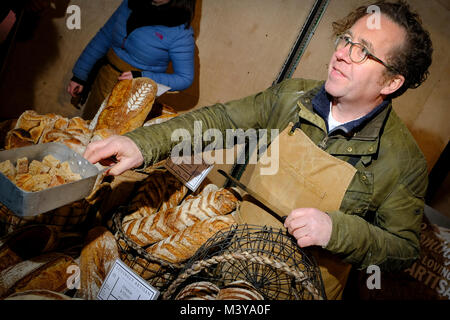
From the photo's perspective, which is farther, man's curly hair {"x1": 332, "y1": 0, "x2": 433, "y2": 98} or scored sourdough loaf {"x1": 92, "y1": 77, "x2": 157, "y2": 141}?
scored sourdough loaf {"x1": 92, "y1": 77, "x2": 157, "y2": 141}

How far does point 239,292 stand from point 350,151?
0.92 metres

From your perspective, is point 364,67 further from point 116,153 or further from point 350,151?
point 116,153

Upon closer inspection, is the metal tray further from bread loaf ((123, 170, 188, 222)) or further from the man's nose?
the man's nose

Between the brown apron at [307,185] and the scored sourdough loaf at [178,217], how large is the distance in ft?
0.64

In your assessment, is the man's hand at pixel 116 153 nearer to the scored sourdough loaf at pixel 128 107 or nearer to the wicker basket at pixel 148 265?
the wicker basket at pixel 148 265

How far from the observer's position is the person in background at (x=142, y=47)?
2.18 metres

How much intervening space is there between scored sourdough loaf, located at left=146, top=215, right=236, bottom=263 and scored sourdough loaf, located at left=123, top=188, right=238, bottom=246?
0.07 meters

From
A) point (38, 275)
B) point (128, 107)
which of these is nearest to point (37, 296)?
point (38, 275)

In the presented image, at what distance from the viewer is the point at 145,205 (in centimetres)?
184

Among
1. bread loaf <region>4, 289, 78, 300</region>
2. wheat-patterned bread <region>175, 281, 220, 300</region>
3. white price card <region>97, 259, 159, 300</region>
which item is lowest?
bread loaf <region>4, 289, 78, 300</region>

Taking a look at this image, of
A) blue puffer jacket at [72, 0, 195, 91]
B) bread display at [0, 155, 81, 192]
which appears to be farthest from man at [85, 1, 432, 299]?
blue puffer jacket at [72, 0, 195, 91]

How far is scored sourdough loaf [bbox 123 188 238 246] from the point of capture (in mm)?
1621

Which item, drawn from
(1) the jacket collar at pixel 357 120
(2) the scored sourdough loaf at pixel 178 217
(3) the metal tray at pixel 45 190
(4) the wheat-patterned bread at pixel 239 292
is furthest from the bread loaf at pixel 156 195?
(1) the jacket collar at pixel 357 120
